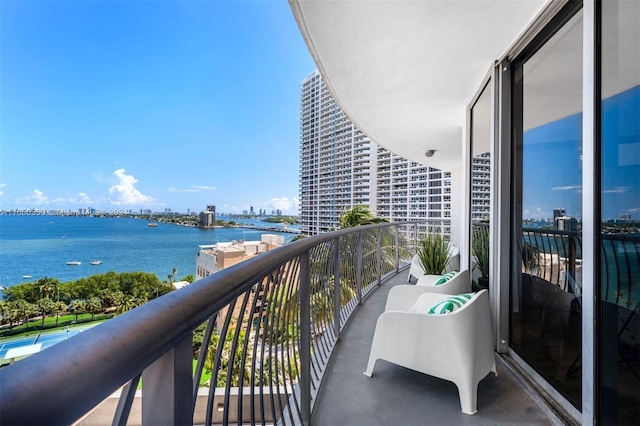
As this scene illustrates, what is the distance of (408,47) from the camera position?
3.13 metres

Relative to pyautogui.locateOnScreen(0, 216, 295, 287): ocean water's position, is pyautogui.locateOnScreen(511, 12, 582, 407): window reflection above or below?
above

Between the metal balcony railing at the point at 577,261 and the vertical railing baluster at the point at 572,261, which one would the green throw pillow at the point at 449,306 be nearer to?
the metal balcony railing at the point at 577,261

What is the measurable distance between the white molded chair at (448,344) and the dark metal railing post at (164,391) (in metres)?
2.04

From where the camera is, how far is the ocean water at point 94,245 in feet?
69.6

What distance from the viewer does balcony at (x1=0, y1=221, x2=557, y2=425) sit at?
0.34 meters

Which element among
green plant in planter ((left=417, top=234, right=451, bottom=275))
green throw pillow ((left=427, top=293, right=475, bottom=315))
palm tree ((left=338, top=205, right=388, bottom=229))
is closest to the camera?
green throw pillow ((left=427, top=293, right=475, bottom=315))

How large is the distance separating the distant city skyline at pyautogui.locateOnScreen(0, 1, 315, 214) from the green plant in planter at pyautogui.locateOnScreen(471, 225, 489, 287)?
32.0 meters

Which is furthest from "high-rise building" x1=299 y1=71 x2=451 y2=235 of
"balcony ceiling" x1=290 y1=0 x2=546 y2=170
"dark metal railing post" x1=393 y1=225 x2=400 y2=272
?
"balcony ceiling" x1=290 y1=0 x2=546 y2=170

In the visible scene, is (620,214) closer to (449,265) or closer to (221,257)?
(449,265)

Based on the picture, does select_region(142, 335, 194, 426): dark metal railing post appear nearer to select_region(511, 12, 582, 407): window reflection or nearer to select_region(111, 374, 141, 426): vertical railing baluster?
select_region(111, 374, 141, 426): vertical railing baluster

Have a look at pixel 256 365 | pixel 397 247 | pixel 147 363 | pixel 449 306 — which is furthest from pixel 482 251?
pixel 147 363

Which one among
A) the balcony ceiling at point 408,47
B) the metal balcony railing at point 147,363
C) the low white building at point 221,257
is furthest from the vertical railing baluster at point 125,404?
the balcony ceiling at point 408,47

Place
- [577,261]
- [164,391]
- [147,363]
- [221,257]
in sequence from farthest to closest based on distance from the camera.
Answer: [221,257] → [577,261] → [164,391] → [147,363]

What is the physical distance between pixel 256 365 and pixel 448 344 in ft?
4.10
